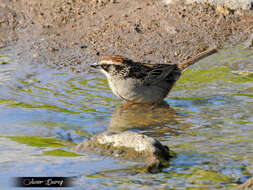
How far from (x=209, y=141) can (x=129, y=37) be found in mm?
5270

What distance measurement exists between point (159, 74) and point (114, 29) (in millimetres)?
3140

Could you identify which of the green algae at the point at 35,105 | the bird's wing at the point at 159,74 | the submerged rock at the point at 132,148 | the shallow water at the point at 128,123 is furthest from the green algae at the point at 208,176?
the bird's wing at the point at 159,74

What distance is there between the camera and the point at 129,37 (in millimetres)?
10789

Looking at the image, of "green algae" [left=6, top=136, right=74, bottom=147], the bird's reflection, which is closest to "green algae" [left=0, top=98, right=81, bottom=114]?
the bird's reflection

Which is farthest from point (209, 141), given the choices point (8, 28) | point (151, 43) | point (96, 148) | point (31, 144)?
point (8, 28)

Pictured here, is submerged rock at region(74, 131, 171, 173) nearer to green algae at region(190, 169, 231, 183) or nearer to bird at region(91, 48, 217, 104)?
green algae at region(190, 169, 231, 183)

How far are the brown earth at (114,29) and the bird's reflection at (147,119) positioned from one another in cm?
255

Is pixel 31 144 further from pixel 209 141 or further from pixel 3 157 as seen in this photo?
pixel 209 141

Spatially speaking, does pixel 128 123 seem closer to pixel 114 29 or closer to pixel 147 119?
pixel 147 119

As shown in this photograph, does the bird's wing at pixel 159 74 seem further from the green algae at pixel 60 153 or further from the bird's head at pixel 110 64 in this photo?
the green algae at pixel 60 153

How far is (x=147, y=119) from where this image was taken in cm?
720

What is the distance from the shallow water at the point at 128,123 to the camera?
191 inches

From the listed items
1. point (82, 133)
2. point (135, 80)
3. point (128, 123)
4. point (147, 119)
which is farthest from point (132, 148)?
point (135, 80)

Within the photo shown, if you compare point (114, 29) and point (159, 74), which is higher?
point (114, 29)
